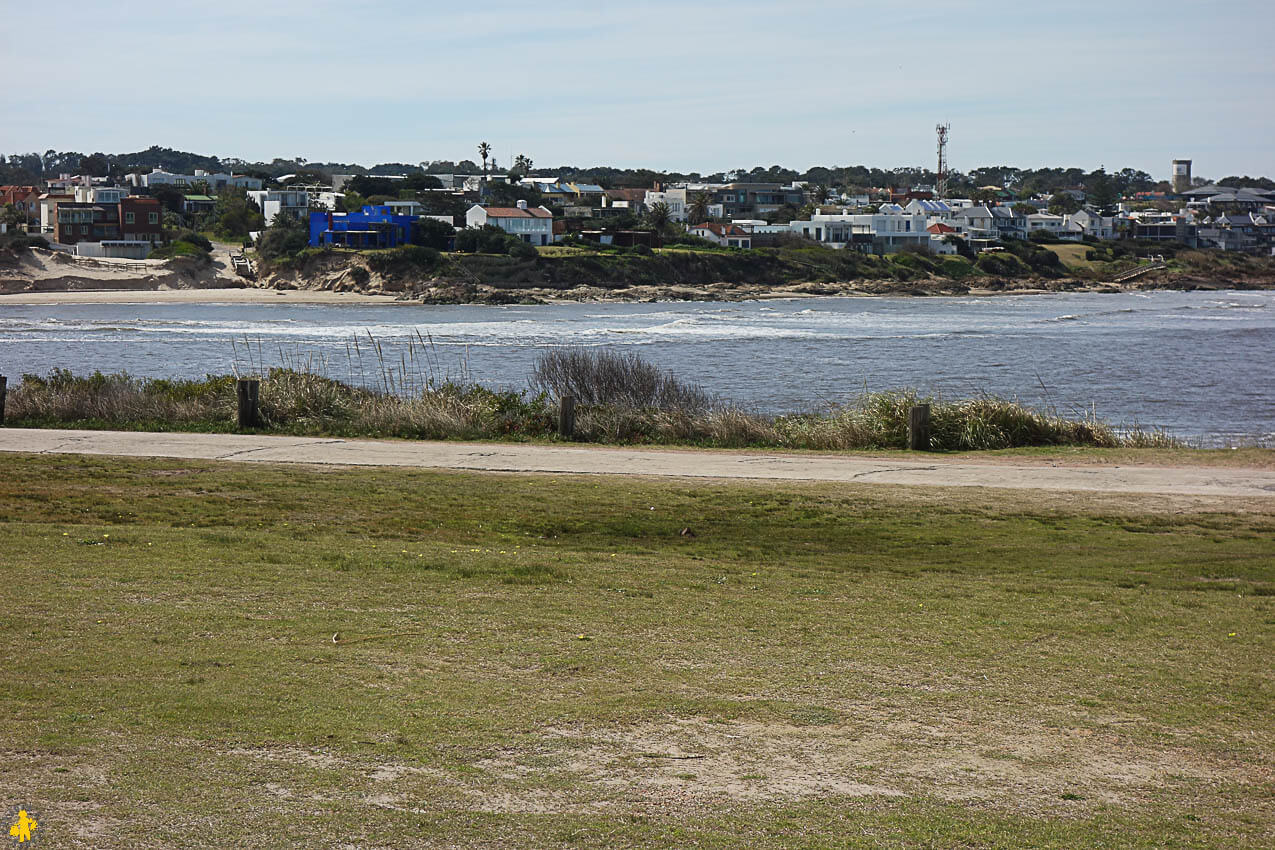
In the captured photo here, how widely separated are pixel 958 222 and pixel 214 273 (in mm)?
83914

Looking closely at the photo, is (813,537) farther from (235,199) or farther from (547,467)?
(235,199)

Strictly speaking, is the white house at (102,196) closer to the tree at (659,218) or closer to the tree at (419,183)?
the tree at (419,183)

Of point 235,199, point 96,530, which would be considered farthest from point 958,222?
point 96,530

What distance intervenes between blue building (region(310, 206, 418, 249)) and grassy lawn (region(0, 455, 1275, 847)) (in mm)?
98908

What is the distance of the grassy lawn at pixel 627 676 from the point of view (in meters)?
6.05

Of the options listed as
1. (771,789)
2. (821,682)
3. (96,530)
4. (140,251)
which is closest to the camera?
(771,789)

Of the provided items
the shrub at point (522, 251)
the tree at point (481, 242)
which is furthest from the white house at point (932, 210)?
the tree at point (481, 242)

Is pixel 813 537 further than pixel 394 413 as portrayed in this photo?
No

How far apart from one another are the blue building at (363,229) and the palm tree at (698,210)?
47537mm

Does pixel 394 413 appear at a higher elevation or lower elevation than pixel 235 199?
lower

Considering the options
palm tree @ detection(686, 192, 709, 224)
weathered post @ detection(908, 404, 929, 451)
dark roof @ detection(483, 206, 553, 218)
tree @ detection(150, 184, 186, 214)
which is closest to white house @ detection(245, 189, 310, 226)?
tree @ detection(150, 184, 186, 214)

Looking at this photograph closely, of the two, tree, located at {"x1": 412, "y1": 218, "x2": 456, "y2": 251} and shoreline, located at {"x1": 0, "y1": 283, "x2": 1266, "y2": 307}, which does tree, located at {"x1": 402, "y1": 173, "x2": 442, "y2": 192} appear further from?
shoreline, located at {"x1": 0, "y1": 283, "x2": 1266, "y2": 307}

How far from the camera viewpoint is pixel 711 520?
1406cm

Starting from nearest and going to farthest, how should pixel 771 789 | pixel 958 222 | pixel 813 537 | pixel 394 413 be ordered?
pixel 771 789, pixel 813 537, pixel 394 413, pixel 958 222
